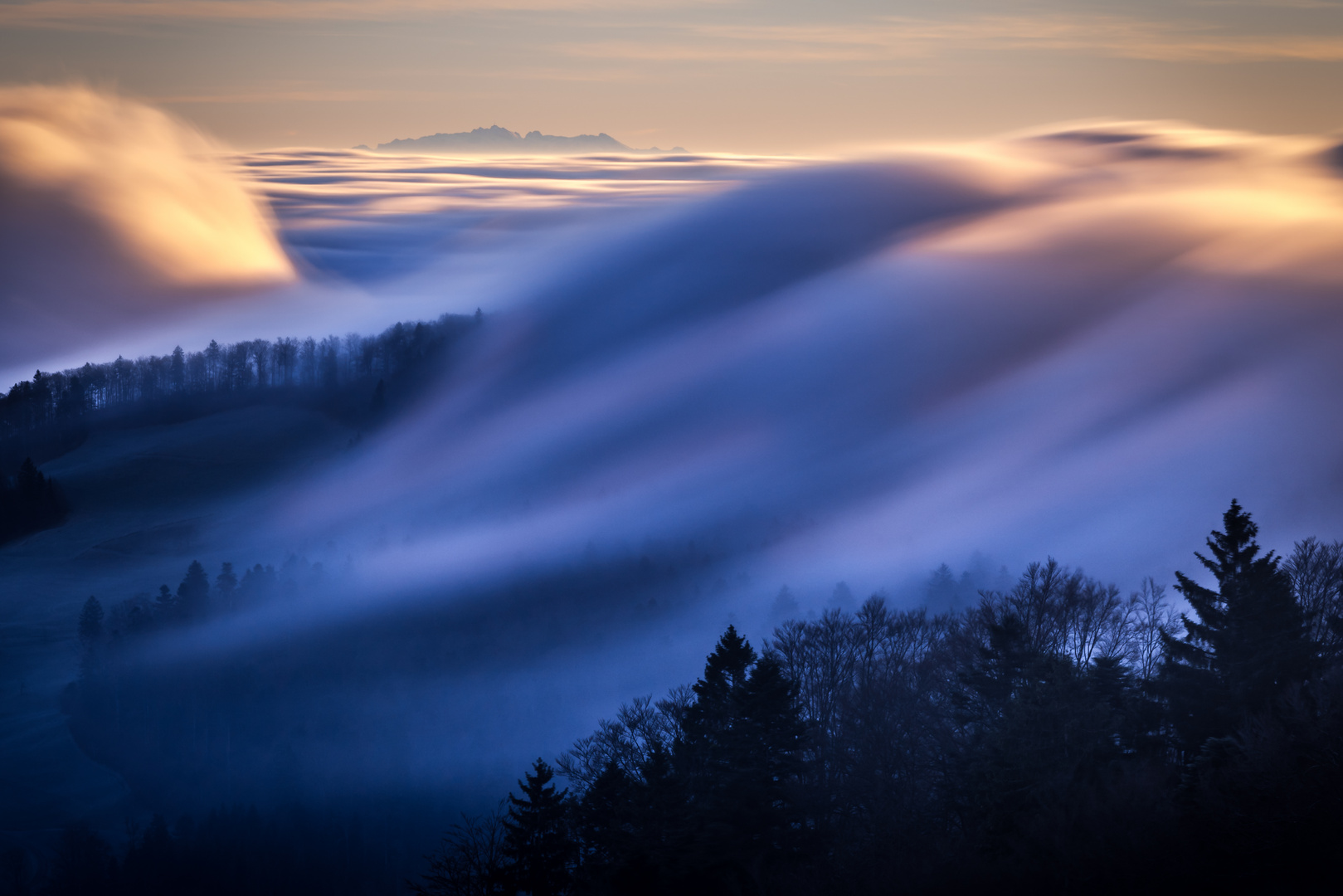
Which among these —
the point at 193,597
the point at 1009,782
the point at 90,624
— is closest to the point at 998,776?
the point at 1009,782

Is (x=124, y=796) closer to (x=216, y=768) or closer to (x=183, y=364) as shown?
(x=216, y=768)

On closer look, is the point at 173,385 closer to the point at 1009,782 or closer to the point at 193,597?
the point at 193,597

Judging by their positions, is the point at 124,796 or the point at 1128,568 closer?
the point at 124,796

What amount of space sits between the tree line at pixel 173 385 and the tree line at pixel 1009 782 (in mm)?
139762

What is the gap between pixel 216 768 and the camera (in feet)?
263

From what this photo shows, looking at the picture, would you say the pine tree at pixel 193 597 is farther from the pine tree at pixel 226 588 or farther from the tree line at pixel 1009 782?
the tree line at pixel 1009 782

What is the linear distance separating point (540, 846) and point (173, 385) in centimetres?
15344

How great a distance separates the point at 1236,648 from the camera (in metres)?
30.7

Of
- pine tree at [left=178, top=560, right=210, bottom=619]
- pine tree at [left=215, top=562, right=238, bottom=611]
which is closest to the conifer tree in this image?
pine tree at [left=178, top=560, right=210, bottom=619]

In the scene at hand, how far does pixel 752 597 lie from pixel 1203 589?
3537 inches

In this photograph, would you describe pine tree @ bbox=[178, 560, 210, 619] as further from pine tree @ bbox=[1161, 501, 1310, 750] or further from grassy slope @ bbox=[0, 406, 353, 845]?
pine tree @ bbox=[1161, 501, 1310, 750]

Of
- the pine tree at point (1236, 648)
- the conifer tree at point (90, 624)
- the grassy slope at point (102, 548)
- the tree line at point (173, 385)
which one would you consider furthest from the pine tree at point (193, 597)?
the pine tree at point (1236, 648)

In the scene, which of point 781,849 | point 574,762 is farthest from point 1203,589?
point 574,762

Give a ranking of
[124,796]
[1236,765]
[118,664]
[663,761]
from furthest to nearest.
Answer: [118,664]
[124,796]
[663,761]
[1236,765]
